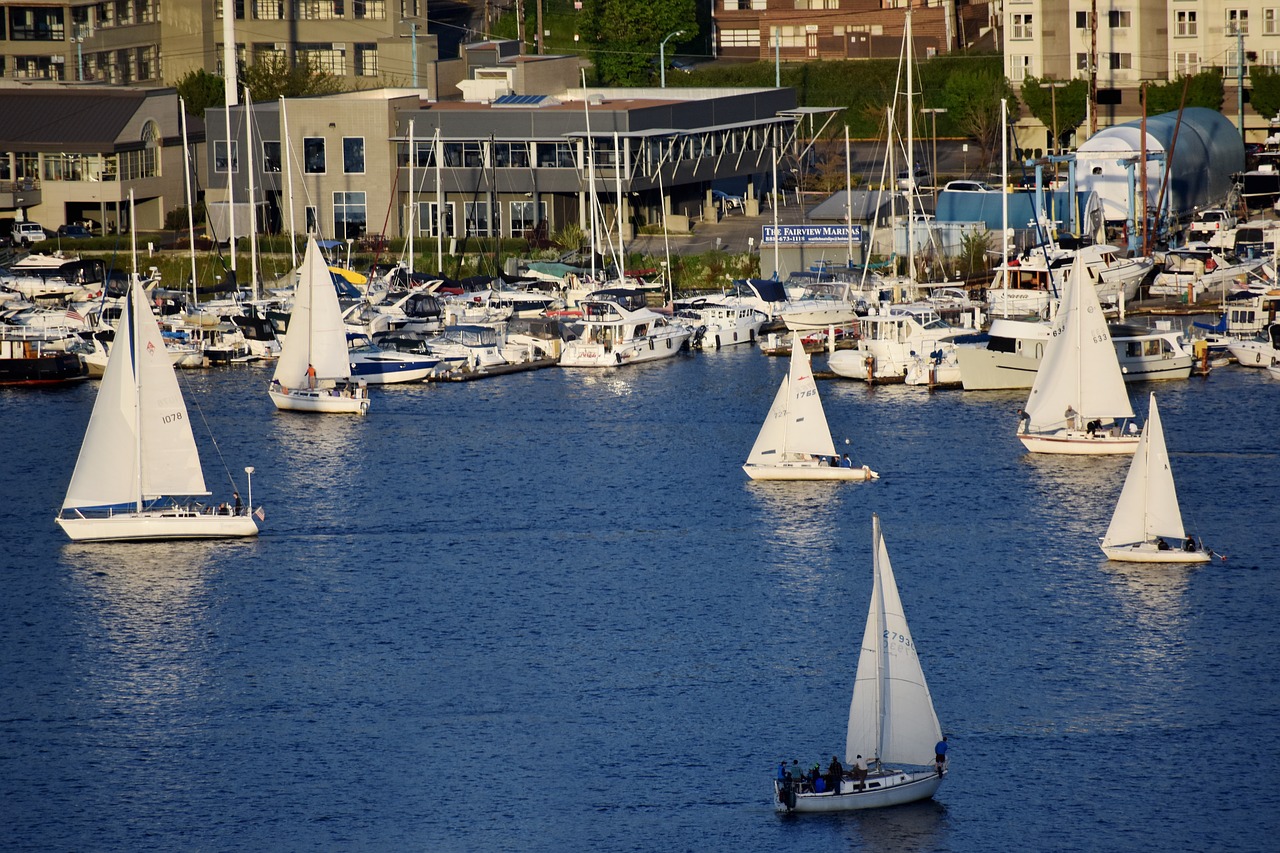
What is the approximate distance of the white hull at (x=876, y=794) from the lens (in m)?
39.8

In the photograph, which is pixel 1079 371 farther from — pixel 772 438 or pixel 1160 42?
pixel 1160 42

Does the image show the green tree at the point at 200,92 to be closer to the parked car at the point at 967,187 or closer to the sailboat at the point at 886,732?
the parked car at the point at 967,187

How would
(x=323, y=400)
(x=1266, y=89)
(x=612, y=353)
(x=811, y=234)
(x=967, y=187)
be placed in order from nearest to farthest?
1. (x=323, y=400)
2. (x=612, y=353)
3. (x=811, y=234)
4. (x=967, y=187)
5. (x=1266, y=89)

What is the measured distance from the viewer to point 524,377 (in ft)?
292

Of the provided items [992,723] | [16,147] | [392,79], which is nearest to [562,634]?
[992,723]

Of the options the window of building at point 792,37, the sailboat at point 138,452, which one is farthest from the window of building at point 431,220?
the sailboat at point 138,452

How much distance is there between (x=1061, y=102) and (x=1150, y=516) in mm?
80191

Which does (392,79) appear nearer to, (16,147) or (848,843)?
(16,147)

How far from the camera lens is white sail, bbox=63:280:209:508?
58.8 metres

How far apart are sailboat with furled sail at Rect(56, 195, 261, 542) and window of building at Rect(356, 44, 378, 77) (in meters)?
91.7

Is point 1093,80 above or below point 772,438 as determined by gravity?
above

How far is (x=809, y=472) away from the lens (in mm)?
65375

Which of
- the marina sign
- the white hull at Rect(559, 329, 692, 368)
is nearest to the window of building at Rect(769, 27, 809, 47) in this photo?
the marina sign

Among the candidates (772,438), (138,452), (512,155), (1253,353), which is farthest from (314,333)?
(1253,353)
